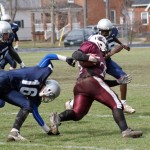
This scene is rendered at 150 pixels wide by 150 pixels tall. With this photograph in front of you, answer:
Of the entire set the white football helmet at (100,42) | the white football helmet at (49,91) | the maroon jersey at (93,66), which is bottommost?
the white football helmet at (49,91)

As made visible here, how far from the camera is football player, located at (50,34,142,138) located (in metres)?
8.77

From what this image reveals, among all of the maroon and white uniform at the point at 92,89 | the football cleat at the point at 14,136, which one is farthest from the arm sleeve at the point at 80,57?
the football cleat at the point at 14,136

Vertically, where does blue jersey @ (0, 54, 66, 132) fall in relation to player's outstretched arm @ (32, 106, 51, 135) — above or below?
above

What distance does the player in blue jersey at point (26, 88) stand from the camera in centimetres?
864

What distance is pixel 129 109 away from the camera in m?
11.3

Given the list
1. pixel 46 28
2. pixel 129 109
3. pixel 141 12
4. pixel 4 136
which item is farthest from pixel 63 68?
pixel 141 12

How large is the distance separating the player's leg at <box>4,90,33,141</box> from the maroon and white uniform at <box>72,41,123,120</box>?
0.75 metres

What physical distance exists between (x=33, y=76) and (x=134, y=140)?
1.60 metres

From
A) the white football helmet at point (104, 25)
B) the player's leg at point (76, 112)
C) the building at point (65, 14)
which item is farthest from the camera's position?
the building at point (65, 14)

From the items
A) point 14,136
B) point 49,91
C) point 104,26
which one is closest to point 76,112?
point 49,91

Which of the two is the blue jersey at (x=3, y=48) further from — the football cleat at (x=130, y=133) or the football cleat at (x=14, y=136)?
the football cleat at (x=130, y=133)

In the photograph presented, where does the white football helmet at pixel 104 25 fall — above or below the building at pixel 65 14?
above

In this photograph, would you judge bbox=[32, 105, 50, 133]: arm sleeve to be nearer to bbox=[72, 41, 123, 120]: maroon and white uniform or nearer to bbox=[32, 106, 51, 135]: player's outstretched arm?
bbox=[32, 106, 51, 135]: player's outstretched arm

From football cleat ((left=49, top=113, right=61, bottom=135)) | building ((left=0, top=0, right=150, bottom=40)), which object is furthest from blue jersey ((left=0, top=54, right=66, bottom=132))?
building ((left=0, top=0, right=150, bottom=40))
